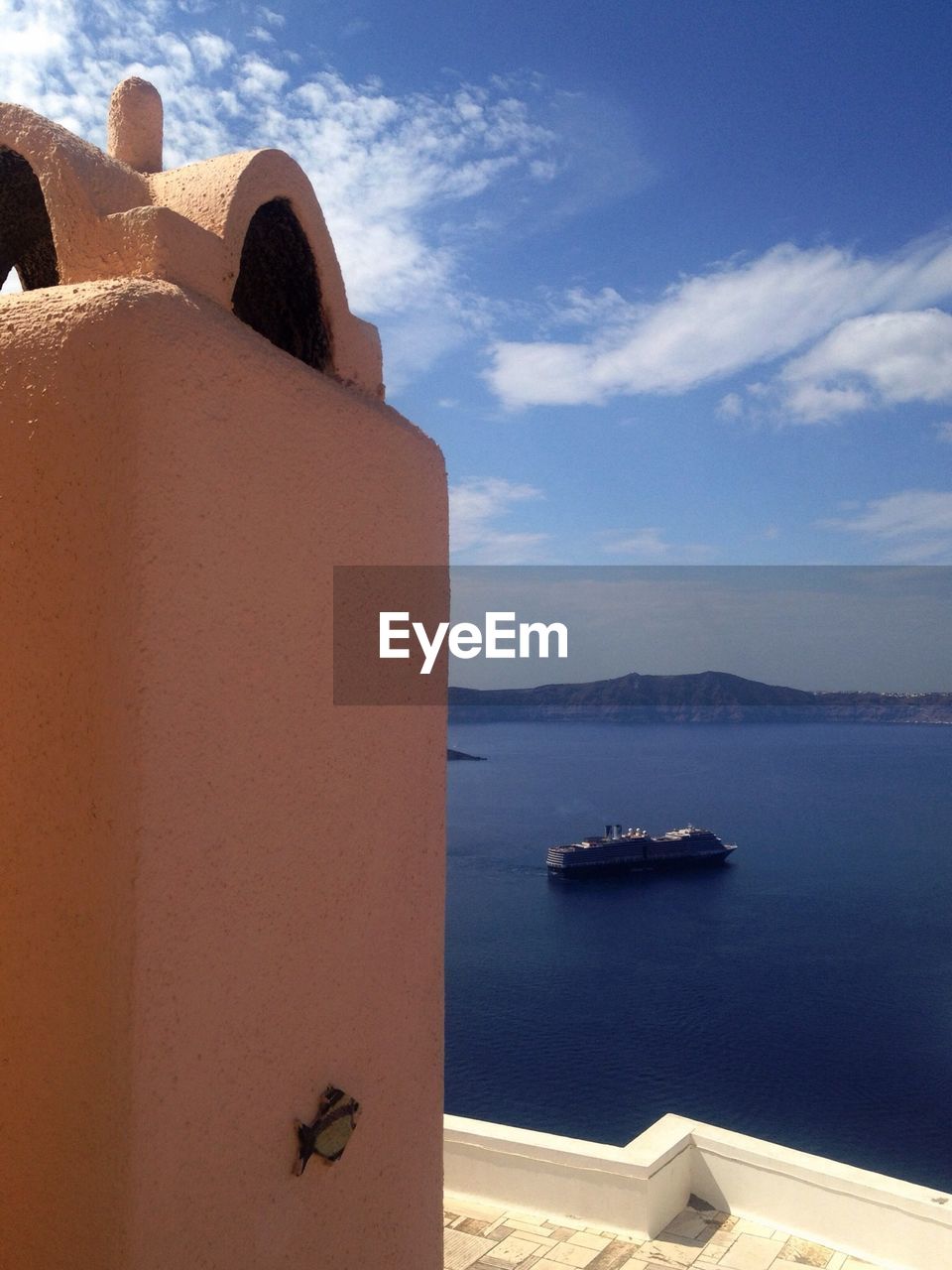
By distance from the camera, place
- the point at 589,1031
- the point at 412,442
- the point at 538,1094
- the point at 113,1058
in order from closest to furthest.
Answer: the point at 113,1058, the point at 412,442, the point at 538,1094, the point at 589,1031

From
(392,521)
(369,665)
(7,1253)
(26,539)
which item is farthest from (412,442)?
(7,1253)

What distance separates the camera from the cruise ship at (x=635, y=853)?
60.7 m

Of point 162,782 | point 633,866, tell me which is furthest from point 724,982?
point 162,782

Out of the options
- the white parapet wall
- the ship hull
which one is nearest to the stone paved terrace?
the white parapet wall

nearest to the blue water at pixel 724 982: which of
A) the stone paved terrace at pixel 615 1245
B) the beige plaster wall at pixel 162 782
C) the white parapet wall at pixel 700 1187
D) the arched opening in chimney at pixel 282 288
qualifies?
the white parapet wall at pixel 700 1187

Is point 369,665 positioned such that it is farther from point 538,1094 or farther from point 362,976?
point 538,1094

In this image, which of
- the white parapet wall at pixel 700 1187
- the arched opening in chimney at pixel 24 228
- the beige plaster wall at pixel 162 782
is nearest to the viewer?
the beige plaster wall at pixel 162 782

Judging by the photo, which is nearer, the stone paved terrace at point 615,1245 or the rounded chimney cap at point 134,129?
the rounded chimney cap at point 134,129

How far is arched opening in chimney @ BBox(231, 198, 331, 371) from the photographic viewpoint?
2753mm

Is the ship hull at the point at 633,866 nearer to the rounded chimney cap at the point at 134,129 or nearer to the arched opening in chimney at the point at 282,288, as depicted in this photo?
the arched opening in chimney at the point at 282,288

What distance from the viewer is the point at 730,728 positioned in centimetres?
17525

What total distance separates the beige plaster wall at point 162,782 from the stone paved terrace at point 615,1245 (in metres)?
3.62

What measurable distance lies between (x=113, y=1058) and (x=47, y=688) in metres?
0.68

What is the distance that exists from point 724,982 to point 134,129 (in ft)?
162
